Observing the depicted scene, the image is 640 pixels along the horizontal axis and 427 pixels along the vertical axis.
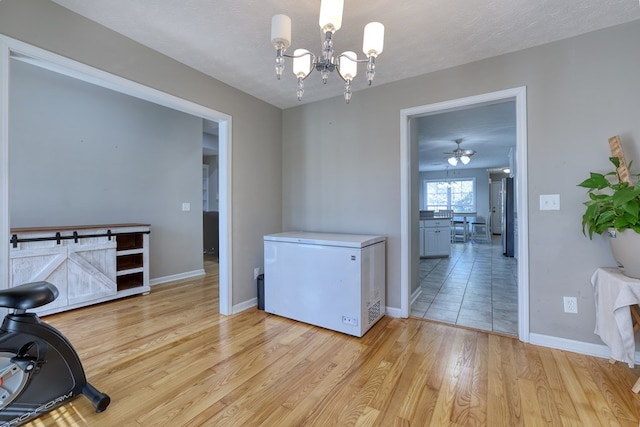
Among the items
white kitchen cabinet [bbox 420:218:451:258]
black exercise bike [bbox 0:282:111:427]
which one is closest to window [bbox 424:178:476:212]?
white kitchen cabinet [bbox 420:218:451:258]

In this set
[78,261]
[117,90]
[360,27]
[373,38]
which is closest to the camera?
[373,38]

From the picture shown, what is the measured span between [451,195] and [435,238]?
545 cm

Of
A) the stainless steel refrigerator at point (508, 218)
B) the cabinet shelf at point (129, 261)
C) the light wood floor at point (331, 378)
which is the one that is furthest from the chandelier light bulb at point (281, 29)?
the stainless steel refrigerator at point (508, 218)

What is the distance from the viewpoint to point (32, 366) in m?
1.38

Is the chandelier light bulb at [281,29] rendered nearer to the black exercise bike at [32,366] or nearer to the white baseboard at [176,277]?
the black exercise bike at [32,366]

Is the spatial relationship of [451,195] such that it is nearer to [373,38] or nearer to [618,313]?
[618,313]

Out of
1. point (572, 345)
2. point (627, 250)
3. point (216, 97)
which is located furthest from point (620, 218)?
point (216, 97)

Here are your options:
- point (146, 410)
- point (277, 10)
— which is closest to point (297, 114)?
point (277, 10)

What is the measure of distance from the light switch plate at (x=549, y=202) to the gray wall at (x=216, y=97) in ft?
8.65

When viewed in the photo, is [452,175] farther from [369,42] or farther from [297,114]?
[369,42]

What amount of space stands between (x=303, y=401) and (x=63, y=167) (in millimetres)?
3701

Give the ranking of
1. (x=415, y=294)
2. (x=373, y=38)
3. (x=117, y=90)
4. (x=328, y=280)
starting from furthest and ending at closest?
(x=415, y=294)
(x=328, y=280)
(x=117, y=90)
(x=373, y=38)

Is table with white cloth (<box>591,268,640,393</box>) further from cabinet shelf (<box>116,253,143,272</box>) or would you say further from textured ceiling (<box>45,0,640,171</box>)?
cabinet shelf (<box>116,253,143,272</box>)

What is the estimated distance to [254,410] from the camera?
1.49 metres
